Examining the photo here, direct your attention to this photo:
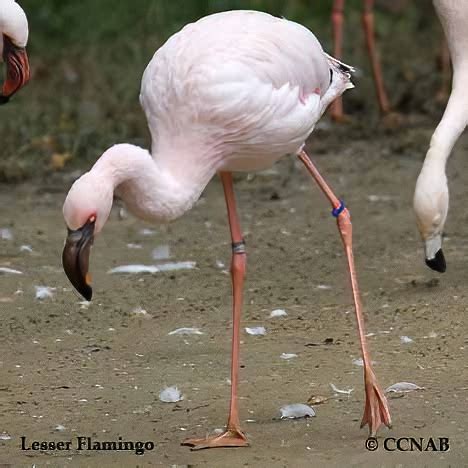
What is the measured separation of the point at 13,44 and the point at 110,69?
13.9ft

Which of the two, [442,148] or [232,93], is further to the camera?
[442,148]

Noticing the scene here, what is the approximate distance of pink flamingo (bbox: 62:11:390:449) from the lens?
Result: 13.1ft

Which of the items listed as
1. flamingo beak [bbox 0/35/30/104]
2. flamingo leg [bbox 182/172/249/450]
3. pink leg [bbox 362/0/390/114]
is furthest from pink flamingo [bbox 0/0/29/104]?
pink leg [bbox 362/0/390/114]

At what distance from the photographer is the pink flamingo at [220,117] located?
13.1ft

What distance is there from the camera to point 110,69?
9820mm

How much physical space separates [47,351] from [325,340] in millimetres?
1160

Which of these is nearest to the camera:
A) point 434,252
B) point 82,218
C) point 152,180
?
point 82,218

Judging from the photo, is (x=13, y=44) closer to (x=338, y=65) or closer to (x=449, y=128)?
(x=338, y=65)

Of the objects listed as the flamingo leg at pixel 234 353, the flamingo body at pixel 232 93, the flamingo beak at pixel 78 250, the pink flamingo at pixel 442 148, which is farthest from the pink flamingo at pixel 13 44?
the flamingo beak at pixel 78 250

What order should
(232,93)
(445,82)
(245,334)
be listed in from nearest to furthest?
1. (232,93)
2. (245,334)
3. (445,82)

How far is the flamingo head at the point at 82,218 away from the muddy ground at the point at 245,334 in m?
0.72

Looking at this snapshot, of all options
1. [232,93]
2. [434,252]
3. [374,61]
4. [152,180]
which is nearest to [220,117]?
[232,93]

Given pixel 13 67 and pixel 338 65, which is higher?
pixel 338 65

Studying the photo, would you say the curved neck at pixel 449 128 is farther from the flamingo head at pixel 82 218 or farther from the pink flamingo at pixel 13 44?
the pink flamingo at pixel 13 44
